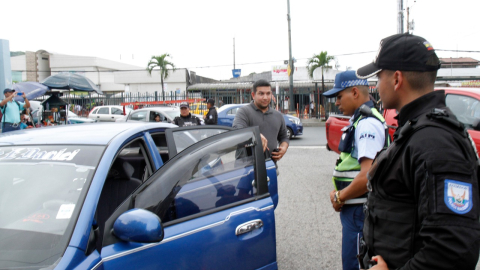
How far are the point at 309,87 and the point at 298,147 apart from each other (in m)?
19.9

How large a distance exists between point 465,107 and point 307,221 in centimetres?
286

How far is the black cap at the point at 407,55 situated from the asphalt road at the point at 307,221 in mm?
2776

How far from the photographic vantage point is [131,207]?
80.3 inches

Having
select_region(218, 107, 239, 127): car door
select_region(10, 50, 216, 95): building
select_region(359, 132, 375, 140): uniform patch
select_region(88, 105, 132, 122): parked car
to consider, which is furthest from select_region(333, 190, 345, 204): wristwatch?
select_region(10, 50, 216, 95): building

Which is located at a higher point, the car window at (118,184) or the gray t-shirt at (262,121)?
the gray t-shirt at (262,121)

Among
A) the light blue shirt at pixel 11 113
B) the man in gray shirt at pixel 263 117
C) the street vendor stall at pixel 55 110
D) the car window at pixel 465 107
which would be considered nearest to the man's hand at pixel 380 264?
the man in gray shirt at pixel 263 117

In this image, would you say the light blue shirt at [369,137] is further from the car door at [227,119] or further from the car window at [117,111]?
the car window at [117,111]

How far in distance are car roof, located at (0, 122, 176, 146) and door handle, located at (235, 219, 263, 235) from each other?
1063mm

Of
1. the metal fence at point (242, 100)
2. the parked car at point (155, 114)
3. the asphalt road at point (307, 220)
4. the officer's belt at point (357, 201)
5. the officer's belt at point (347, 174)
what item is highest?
the metal fence at point (242, 100)

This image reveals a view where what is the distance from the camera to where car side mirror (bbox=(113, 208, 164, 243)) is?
6.05 ft

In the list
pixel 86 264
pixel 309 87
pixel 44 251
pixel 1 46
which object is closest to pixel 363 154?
pixel 86 264

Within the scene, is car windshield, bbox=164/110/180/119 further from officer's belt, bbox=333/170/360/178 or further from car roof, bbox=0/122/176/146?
officer's belt, bbox=333/170/360/178

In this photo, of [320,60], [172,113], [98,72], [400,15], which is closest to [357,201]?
[172,113]

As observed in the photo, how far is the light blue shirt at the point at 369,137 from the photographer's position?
2266 millimetres
